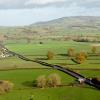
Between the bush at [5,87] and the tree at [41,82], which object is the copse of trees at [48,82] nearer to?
the tree at [41,82]

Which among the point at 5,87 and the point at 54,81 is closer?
the point at 5,87

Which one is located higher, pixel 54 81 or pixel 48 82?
pixel 54 81

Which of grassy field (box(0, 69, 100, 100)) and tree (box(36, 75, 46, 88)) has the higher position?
tree (box(36, 75, 46, 88))

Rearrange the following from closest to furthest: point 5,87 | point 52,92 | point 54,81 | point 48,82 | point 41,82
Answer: point 52,92 → point 5,87 → point 54,81 → point 41,82 → point 48,82

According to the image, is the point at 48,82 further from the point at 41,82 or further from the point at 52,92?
the point at 52,92

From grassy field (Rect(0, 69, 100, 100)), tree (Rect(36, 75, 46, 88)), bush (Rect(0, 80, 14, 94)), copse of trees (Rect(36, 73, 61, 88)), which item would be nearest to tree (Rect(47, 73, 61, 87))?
copse of trees (Rect(36, 73, 61, 88))

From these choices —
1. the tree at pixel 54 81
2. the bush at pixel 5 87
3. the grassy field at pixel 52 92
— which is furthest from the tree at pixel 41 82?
the bush at pixel 5 87

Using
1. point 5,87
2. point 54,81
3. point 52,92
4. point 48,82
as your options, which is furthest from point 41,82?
point 5,87

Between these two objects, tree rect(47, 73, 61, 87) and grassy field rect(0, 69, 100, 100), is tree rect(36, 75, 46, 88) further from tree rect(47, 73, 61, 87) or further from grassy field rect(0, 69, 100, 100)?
grassy field rect(0, 69, 100, 100)

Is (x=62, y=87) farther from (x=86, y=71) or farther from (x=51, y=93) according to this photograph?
(x=86, y=71)

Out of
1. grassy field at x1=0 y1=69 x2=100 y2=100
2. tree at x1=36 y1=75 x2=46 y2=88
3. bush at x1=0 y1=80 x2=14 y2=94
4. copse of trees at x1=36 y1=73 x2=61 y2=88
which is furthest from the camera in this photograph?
copse of trees at x1=36 y1=73 x2=61 y2=88

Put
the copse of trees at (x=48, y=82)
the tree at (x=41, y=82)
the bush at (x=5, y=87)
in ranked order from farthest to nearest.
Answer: the copse of trees at (x=48, y=82) < the tree at (x=41, y=82) < the bush at (x=5, y=87)

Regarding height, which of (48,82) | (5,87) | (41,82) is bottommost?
(48,82)
